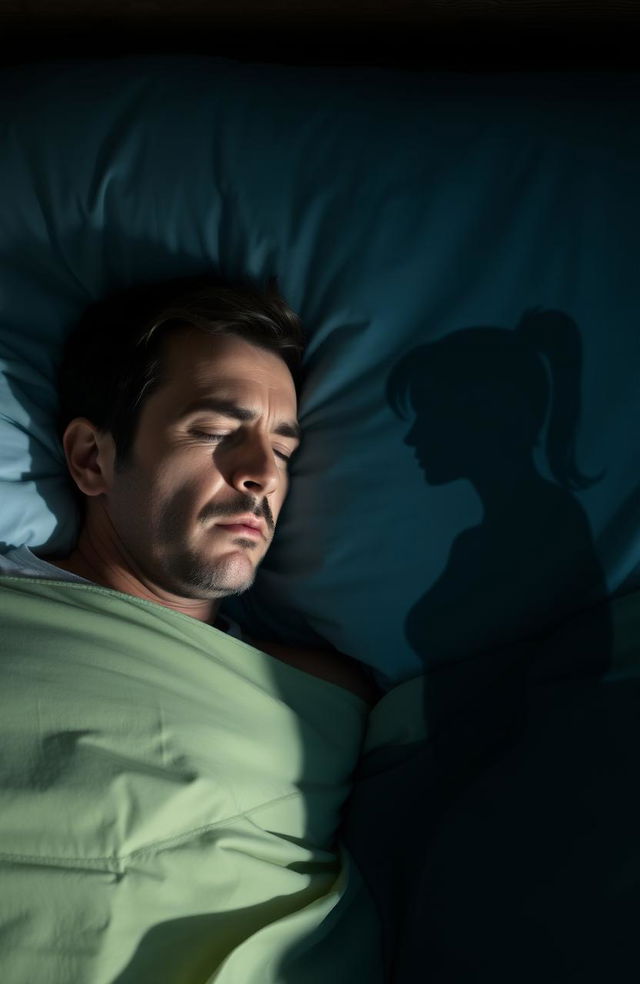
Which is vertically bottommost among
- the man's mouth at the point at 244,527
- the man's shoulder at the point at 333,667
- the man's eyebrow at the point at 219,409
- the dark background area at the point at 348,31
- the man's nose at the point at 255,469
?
the man's shoulder at the point at 333,667

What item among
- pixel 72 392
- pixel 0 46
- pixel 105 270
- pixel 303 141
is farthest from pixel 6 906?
pixel 0 46

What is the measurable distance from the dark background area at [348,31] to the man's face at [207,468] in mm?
425

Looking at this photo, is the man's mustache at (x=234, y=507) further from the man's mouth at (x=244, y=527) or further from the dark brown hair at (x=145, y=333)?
the dark brown hair at (x=145, y=333)

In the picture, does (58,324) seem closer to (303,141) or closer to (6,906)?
(303,141)

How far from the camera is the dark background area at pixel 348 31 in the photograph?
3.99 ft

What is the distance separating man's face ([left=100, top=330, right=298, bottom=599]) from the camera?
3.71 feet

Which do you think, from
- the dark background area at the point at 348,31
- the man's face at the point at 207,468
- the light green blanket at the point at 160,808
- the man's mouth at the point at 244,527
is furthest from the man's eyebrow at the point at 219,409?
the dark background area at the point at 348,31

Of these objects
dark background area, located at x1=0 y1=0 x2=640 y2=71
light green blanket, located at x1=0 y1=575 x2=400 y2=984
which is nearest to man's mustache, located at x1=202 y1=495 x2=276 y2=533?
light green blanket, located at x1=0 y1=575 x2=400 y2=984

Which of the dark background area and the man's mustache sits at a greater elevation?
the dark background area

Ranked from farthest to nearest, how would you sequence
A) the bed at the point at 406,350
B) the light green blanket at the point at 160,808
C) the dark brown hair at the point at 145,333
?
the dark brown hair at the point at 145,333, the bed at the point at 406,350, the light green blanket at the point at 160,808

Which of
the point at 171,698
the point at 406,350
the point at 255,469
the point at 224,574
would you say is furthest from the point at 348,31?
the point at 171,698

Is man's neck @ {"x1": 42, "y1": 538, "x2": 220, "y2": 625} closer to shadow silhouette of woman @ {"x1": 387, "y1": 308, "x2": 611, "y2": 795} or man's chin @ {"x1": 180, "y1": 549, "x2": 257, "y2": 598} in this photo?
man's chin @ {"x1": 180, "y1": 549, "x2": 257, "y2": 598}

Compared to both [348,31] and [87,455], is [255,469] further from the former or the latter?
[348,31]

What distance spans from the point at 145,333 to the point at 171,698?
1.44 ft
